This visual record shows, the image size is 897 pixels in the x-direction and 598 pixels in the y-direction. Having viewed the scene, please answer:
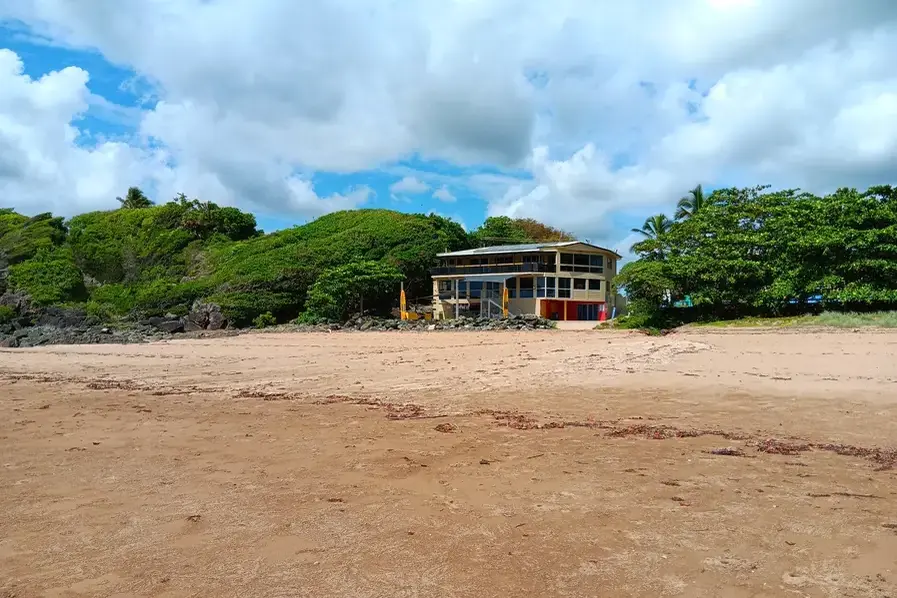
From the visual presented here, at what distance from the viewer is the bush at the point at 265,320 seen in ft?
147

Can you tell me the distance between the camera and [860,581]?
3.93 metres

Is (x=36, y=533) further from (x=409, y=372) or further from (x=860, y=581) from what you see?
(x=409, y=372)

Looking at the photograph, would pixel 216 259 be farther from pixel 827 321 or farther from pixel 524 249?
pixel 827 321

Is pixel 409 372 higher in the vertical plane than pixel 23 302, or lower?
lower

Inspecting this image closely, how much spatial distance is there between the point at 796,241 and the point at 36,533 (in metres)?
30.8

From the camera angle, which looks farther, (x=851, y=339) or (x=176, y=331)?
(x=176, y=331)

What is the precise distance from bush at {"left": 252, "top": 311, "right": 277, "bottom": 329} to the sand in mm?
31790

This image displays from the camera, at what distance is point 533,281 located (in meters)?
46.6

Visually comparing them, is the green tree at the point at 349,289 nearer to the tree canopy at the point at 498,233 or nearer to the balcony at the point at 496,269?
the balcony at the point at 496,269

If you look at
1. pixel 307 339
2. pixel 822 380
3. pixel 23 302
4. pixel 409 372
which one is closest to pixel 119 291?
pixel 23 302

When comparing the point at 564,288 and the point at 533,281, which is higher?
the point at 533,281

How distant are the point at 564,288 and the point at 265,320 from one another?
21210 mm

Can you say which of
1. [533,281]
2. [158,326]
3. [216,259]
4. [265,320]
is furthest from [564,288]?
[216,259]

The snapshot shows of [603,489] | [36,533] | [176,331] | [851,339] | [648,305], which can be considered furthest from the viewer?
[176,331]
